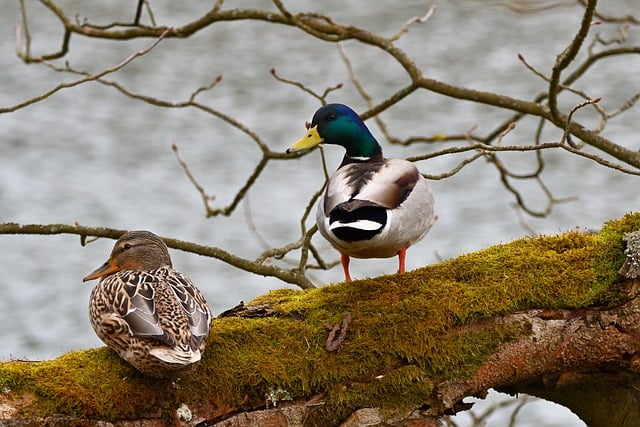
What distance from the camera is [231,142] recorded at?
601 inches

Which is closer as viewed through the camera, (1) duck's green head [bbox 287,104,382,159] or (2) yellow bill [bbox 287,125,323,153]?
(2) yellow bill [bbox 287,125,323,153]

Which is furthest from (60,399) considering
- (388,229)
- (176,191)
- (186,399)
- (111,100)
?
(111,100)

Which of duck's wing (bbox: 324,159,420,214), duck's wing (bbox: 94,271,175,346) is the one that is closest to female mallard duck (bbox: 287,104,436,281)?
duck's wing (bbox: 324,159,420,214)

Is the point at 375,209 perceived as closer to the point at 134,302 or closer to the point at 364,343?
the point at 364,343

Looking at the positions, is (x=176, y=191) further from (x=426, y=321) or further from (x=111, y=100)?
(x=426, y=321)

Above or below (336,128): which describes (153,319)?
above

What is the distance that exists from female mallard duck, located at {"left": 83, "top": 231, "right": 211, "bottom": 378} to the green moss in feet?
0.31

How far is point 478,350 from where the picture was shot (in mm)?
4395

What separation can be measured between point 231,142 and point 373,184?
10.4m

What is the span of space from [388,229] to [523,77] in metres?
12.1

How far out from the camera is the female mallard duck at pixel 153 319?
4090mm

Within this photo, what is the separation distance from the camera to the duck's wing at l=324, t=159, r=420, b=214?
485cm

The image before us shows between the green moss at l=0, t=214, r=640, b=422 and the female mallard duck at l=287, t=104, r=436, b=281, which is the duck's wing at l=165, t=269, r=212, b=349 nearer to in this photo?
the green moss at l=0, t=214, r=640, b=422

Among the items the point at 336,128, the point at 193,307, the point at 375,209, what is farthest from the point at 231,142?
the point at 193,307
